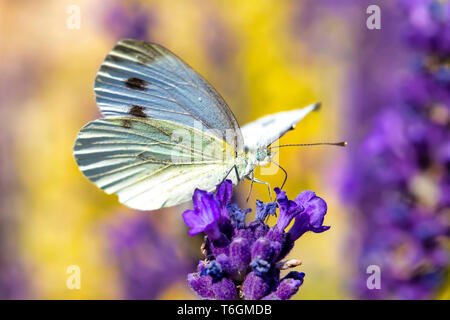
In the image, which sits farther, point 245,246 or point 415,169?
point 415,169

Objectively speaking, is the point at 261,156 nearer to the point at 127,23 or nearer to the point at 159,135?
the point at 159,135

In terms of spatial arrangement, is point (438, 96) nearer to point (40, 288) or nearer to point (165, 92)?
point (165, 92)

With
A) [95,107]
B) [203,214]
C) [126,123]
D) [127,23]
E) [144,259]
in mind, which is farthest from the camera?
[95,107]

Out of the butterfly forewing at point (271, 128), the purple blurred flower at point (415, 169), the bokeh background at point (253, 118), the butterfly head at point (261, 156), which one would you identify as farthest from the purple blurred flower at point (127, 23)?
the butterfly head at point (261, 156)

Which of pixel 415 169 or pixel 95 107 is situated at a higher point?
pixel 95 107

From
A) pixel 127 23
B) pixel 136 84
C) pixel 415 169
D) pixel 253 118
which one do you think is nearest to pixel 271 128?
pixel 136 84

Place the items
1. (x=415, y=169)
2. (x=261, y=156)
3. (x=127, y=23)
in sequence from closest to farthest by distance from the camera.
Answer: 1. (x=261, y=156)
2. (x=415, y=169)
3. (x=127, y=23)

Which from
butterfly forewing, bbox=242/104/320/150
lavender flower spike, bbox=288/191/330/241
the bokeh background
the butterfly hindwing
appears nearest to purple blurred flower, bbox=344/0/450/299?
the bokeh background
